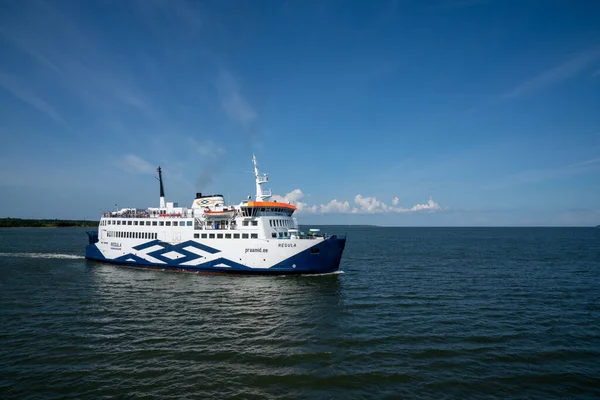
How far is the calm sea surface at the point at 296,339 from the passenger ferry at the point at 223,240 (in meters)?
2.18

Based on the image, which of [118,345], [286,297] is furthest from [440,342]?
[118,345]

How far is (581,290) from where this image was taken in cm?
2502

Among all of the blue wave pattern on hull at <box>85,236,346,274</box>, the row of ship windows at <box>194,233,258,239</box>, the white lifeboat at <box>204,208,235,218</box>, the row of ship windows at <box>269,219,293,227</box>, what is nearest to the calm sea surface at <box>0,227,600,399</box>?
the blue wave pattern on hull at <box>85,236,346,274</box>

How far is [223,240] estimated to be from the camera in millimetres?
29328

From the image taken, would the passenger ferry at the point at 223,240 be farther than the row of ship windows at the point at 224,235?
No

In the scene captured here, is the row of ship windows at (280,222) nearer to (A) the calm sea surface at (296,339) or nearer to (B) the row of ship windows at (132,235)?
(A) the calm sea surface at (296,339)

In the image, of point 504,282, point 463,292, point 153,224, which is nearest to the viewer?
point 463,292

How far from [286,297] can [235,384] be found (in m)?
11.4

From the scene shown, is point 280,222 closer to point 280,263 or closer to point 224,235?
point 280,263

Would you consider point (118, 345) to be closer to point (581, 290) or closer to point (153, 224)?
point (153, 224)

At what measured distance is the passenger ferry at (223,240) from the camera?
1102 inches

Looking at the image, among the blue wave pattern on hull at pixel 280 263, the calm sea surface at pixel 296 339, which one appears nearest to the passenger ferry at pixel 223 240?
the blue wave pattern on hull at pixel 280 263

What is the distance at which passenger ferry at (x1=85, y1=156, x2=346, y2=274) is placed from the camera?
91.8ft

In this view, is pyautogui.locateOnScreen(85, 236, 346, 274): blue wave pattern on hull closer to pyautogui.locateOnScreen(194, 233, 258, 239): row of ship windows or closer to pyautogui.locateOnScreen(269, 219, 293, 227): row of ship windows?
pyautogui.locateOnScreen(194, 233, 258, 239): row of ship windows
